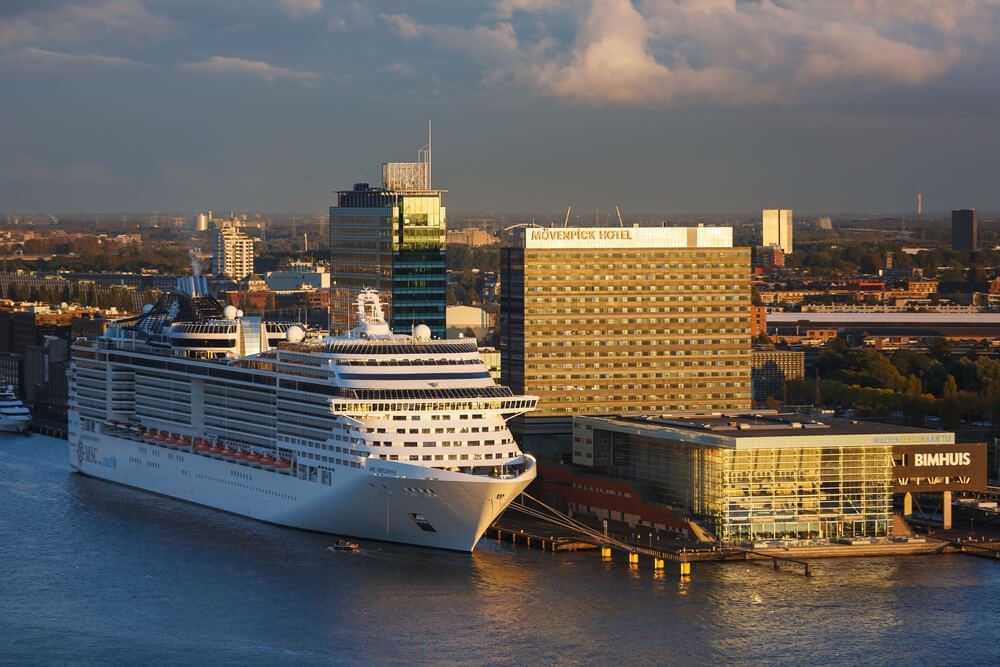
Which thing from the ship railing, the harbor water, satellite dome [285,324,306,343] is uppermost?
satellite dome [285,324,306,343]

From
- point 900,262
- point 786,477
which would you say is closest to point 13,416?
point 786,477

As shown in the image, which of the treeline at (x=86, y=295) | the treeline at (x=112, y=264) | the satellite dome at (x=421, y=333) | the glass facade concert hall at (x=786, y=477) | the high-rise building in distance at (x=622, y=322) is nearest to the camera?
the glass facade concert hall at (x=786, y=477)

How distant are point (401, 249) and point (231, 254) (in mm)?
106897

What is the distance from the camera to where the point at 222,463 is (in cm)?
5716

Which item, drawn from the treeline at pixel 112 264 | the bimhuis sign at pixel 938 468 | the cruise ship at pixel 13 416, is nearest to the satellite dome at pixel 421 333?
the bimhuis sign at pixel 938 468

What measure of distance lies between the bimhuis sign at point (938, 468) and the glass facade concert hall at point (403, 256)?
749 inches

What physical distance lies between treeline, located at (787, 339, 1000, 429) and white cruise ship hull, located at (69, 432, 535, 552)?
2578cm

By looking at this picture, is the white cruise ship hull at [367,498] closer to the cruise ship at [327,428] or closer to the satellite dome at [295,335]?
the cruise ship at [327,428]

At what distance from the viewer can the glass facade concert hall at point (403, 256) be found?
6856 cm

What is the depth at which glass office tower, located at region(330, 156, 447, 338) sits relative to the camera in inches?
2702

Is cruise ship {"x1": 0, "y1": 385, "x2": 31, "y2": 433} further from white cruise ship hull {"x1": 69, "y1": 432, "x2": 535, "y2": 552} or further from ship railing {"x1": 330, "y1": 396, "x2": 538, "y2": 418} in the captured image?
ship railing {"x1": 330, "y1": 396, "x2": 538, "y2": 418}

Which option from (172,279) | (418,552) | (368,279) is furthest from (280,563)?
(172,279)

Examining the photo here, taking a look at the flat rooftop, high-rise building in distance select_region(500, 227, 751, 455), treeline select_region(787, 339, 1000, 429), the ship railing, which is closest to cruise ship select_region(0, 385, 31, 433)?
high-rise building in distance select_region(500, 227, 751, 455)

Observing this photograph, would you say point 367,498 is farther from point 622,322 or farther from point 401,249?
point 401,249
